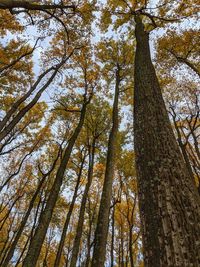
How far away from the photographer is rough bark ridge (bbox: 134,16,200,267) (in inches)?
61.7

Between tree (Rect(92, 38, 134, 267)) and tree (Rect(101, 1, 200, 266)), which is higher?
tree (Rect(92, 38, 134, 267))

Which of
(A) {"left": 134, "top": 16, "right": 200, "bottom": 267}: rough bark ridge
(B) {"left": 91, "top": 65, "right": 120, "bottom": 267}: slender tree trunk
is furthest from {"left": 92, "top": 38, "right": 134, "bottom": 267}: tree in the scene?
(A) {"left": 134, "top": 16, "right": 200, "bottom": 267}: rough bark ridge

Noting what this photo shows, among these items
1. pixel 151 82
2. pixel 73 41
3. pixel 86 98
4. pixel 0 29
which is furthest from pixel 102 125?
pixel 151 82

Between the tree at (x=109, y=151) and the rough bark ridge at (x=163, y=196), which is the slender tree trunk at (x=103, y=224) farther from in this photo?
the rough bark ridge at (x=163, y=196)

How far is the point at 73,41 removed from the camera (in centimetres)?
1139

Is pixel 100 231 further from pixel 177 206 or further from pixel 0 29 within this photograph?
pixel 0 29

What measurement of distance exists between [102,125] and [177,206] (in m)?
11.5

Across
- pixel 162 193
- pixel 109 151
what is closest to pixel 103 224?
pixel 109 151

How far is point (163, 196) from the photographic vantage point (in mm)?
1880

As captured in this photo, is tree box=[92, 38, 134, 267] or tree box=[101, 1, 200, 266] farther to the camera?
tree box=[92, 38, 134, 267]

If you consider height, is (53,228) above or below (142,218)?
above

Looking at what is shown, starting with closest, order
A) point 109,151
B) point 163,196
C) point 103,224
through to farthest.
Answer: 1. point 163,196
2. point 103,224
3. point 109,151

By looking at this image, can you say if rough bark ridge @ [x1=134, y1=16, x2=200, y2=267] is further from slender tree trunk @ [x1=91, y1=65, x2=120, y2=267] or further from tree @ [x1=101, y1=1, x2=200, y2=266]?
slender tree trunk @ [x1=91, y1=65, x2=120, y2=267]

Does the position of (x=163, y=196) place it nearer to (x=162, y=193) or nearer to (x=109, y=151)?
(x=162, y=193)
